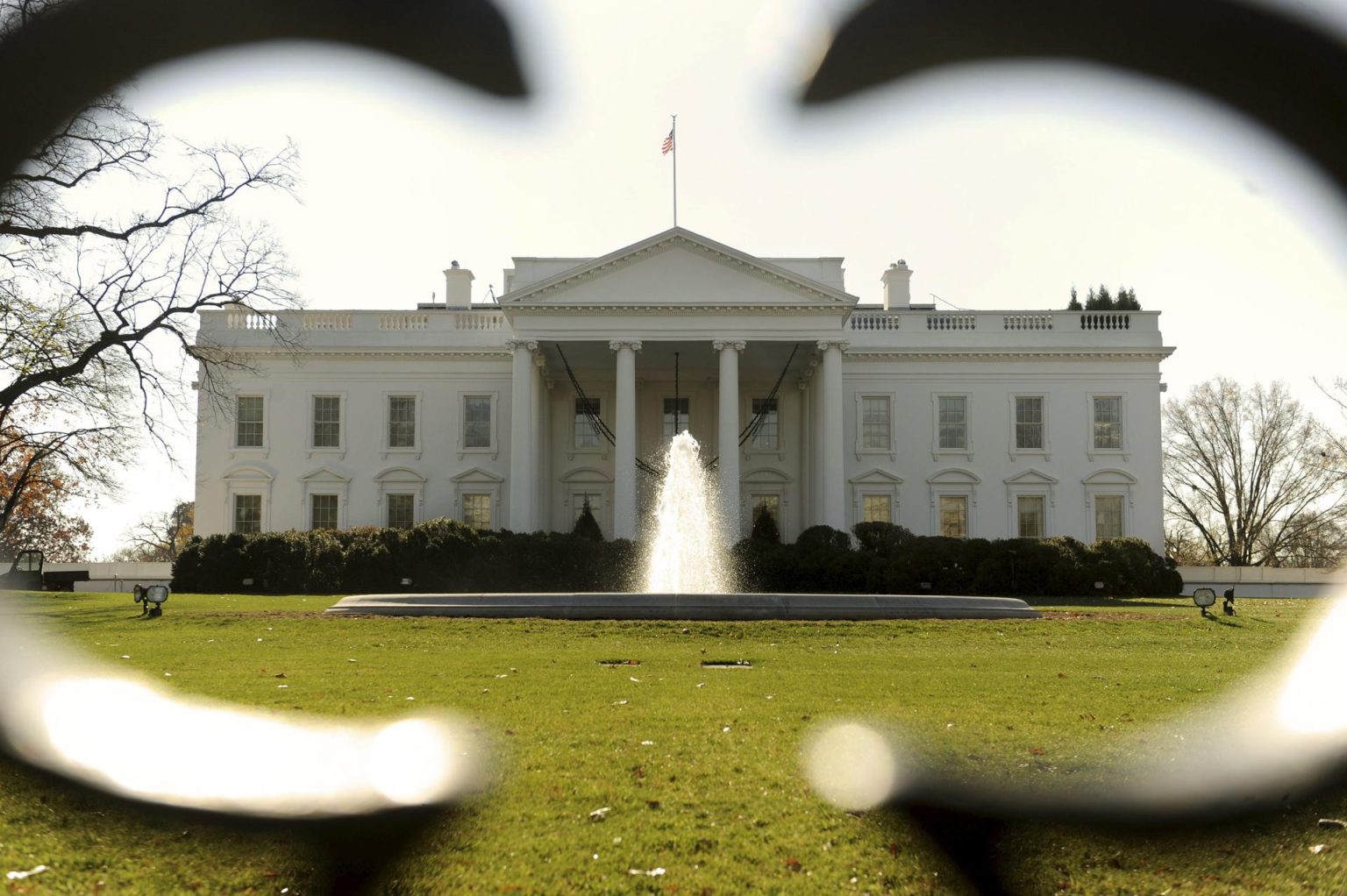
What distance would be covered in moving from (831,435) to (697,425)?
673 centimetres

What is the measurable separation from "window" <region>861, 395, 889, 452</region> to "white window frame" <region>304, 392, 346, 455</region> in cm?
1892

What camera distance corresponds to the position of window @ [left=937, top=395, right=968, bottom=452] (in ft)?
139

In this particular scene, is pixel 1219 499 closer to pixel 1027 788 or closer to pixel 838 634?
pixel 838 634

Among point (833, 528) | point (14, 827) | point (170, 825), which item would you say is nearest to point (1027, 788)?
point (170, 825)

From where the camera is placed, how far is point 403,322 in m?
42.7

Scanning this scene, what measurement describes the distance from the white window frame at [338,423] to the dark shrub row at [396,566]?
945cm

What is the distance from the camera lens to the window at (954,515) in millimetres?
41875

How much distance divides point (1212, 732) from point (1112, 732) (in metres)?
0.73

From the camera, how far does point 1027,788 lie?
6863 millimetres

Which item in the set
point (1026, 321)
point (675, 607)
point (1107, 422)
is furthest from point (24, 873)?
point (1107, 422)

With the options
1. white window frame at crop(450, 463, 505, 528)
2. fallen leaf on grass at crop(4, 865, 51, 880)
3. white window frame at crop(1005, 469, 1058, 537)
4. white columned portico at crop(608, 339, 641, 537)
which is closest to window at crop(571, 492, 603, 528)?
white window frame at crop(450, 463, 505, 528)

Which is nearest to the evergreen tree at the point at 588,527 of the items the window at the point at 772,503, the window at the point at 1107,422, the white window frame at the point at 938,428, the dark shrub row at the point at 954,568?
the window at the point at 772,503

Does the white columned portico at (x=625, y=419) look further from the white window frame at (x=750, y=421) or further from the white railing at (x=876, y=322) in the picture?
the white railing at (x=876, y=322)

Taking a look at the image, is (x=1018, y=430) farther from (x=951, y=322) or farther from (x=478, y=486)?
(x=478, y=486)
